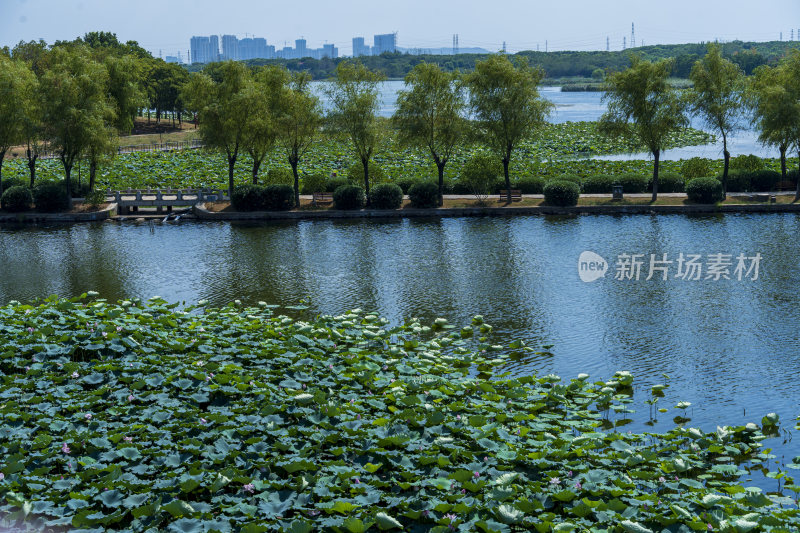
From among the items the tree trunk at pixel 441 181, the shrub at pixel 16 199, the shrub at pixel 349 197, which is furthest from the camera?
the shrub at pixel 16 199

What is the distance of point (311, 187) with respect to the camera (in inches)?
1870

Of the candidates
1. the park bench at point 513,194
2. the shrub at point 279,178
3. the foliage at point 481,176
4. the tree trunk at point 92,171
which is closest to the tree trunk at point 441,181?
the foliage at point 481,176

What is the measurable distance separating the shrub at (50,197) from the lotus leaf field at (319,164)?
547 cm

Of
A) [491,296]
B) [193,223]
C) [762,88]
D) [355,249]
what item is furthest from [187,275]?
[762,88]

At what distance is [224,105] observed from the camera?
45.6m

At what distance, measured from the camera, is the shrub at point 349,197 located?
43.2 metres

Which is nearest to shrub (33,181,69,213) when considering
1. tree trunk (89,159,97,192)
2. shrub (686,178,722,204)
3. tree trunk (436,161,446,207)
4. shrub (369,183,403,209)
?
tree trunk (89,159,97,192)

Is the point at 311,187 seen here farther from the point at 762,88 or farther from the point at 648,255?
the point at 762,88

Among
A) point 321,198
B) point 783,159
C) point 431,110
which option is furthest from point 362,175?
point 783,159

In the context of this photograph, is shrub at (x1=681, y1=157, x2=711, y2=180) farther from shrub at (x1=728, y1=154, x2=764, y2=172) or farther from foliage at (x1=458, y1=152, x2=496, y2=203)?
foliage at (x1=458, y1=152, x2=496, y2=203)

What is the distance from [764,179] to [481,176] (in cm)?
1628

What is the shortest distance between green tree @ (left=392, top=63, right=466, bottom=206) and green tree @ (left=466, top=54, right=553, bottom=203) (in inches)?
44.6

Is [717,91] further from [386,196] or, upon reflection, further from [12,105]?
[12,105]

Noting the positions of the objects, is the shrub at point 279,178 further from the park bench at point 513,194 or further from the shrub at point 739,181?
the shrub at point 739,181
